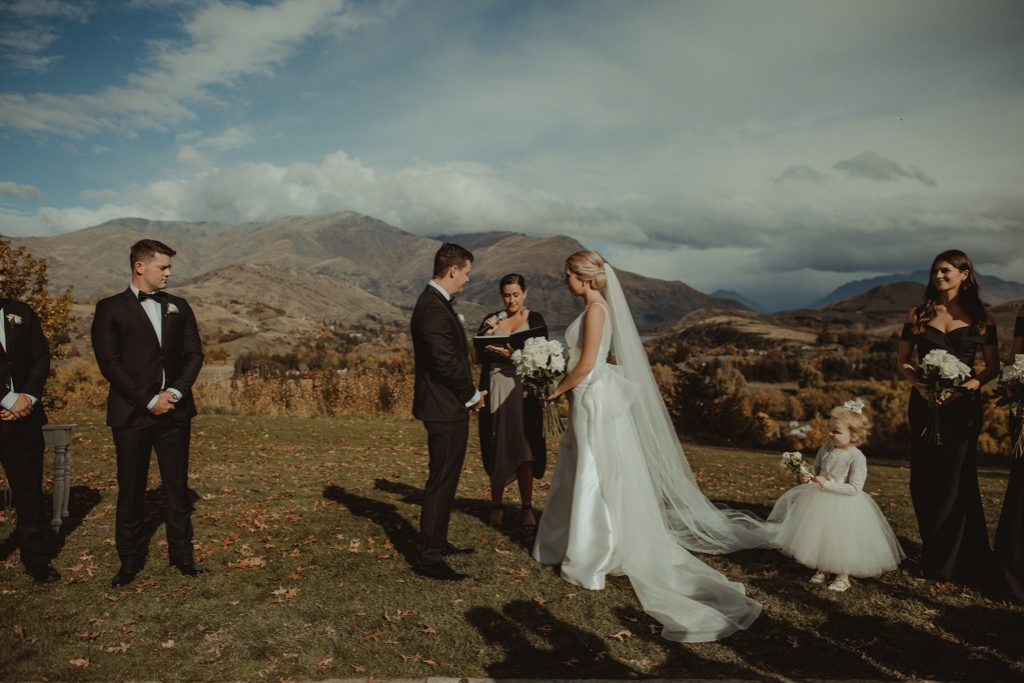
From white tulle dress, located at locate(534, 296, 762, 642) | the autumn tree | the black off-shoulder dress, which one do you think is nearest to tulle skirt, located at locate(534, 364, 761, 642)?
white tulle dress, located at locate(534, 296, 762, 642)

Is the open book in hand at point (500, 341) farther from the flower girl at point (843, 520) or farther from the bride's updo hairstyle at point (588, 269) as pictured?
the flower girl at point (843, 520)

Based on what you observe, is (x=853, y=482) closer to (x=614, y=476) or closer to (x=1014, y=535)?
(x=1014, y=535)

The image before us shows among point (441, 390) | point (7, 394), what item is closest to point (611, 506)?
point (441, 390)

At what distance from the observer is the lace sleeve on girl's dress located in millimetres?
6238

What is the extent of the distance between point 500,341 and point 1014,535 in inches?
218

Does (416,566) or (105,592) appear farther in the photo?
(416,566)

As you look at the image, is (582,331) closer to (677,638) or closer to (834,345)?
(677,638)

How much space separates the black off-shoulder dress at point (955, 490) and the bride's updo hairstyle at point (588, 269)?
3.36 m

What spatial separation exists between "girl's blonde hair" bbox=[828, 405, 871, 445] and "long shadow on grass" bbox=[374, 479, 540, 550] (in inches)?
144

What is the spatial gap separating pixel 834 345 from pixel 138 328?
123 meters

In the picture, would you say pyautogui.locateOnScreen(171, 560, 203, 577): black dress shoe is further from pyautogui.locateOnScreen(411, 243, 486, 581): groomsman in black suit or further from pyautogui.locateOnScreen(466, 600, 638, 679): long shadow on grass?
pyautogui.locateOnScreen(466, 600, 638, 679): long shadow on grass

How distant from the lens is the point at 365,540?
7.47 m

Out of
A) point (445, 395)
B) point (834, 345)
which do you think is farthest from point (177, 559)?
point (834, 345)

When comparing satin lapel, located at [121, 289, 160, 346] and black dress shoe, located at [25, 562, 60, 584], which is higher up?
satin lapel, located at [121, 289, 160, 346]
